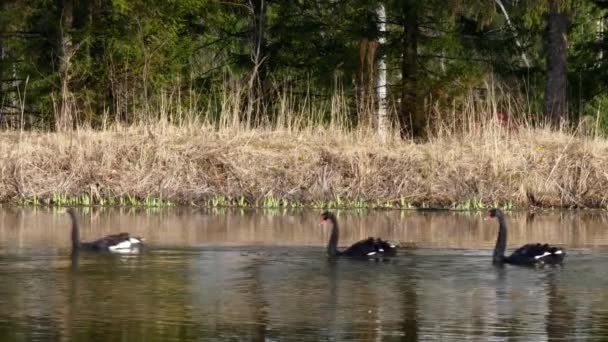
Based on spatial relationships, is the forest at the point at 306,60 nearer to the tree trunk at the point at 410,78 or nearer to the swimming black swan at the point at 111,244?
the tree trunk at the point at 410,78

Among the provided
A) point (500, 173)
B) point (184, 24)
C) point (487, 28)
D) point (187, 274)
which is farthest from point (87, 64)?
point (187, 274)

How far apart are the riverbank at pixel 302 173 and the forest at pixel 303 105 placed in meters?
0.03

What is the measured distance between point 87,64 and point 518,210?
14297 millimetres

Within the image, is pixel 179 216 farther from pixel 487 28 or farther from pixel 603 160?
pixel 487 28

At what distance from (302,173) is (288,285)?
1262 centimetres

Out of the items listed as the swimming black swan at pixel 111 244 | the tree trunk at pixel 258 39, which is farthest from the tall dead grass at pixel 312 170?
the tree trunk at pixel 258 39

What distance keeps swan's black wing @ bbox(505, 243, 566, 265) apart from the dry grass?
9.68 metres

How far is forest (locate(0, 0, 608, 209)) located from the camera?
98.6 ft

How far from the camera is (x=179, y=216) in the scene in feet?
89.4

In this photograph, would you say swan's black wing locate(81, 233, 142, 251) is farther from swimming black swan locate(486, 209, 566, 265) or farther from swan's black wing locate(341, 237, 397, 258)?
swimming black swan locate(486, 209, 566, 265)

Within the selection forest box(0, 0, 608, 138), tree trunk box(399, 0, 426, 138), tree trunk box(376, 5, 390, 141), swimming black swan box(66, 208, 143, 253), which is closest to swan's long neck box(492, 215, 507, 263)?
swimming black swan box(66, 208, 143, 253)

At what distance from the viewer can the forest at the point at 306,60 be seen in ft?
120

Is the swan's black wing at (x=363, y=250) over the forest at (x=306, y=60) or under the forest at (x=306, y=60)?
under

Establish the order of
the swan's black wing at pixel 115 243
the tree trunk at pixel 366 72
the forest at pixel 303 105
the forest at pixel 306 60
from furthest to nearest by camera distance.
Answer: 1. the forest at pixel 306 60
2. the tree trunk at pixel 366 72
3. the forest at pixel 303 105
4. the swan's black wing at pixel 115 243
